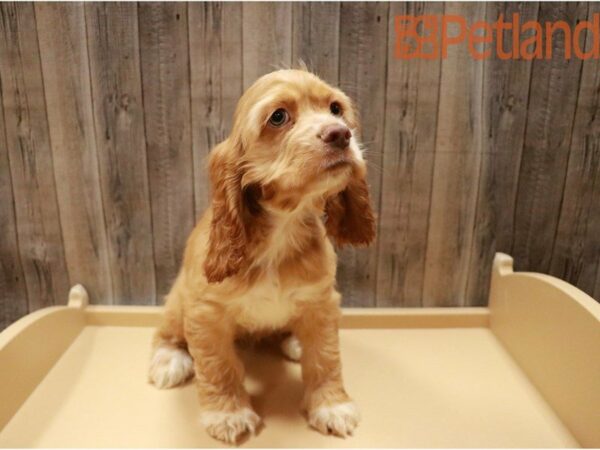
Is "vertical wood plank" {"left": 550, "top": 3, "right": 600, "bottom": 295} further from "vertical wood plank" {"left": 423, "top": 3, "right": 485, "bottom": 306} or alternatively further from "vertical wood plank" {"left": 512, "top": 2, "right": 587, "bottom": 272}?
"vertical wood plank" {"left": 423, "top": 3, "right": 485, "bottom": 306}

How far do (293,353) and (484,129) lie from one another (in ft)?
3.54

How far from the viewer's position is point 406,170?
194 cm

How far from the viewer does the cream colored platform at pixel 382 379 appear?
4.83ft

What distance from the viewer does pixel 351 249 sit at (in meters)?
2.02

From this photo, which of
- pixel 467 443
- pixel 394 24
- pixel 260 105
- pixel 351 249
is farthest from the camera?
pixel 351 249

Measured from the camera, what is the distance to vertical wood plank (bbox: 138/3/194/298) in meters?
1.78

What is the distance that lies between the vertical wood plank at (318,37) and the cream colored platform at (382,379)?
95 cm

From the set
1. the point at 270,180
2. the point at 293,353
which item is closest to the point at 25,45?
the point at 270,180

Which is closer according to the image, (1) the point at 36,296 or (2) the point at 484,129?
(2) the point at 484,129

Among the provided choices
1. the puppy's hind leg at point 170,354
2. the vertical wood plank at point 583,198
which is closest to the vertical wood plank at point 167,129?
the puppy's hind leg at point 170,354

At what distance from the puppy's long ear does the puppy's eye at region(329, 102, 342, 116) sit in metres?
0.27

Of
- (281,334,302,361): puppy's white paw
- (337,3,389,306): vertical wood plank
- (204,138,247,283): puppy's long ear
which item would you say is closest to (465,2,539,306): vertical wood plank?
(337,3,389,306): vertical wood plank

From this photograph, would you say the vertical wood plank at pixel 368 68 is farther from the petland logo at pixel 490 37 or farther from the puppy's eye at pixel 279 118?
the puppy's eye at pixel 279 118

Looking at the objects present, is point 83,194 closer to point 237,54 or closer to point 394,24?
point 237,54
